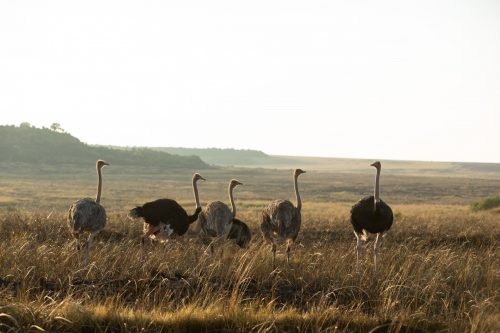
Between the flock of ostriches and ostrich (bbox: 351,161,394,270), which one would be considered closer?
the flock of ostriches

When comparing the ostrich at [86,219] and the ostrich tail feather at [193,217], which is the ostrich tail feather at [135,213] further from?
the ostrich tail feather at [193,217]

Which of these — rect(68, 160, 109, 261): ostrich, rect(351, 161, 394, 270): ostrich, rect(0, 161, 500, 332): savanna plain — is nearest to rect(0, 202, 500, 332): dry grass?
rect(0, 161, 500, 332): savanna plain

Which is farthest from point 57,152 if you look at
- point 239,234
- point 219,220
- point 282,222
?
point 282,222

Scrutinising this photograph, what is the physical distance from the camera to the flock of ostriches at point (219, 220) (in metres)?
13.0

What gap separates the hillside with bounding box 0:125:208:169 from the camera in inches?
3332

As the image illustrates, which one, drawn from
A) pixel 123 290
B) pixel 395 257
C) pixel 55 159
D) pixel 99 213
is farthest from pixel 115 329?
pixel 55 159

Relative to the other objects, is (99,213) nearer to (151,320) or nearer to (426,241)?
(151,320)

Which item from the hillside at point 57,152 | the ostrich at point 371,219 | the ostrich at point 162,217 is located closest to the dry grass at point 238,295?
the ostrich at point 371,219

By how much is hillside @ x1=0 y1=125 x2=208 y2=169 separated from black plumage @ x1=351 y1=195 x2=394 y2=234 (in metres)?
73.7

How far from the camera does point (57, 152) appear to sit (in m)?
89.5

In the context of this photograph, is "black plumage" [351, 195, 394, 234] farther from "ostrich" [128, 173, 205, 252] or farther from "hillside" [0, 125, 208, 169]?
"hillside" [0, 125, 208, 169]

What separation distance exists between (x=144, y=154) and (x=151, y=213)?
297ft

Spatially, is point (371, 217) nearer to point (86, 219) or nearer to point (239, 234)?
point (239, 234)

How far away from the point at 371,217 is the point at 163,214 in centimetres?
433
